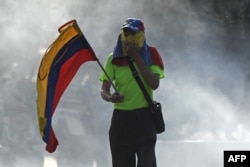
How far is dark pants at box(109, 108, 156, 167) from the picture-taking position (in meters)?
8.23

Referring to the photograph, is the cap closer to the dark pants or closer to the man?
the man

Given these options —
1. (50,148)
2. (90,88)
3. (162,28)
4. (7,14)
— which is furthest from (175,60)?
(50,148)

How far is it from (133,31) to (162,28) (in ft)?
30.0

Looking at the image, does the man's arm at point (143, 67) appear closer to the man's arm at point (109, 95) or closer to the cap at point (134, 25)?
the cap at point (134, 25)

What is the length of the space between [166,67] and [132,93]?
889 centimetres

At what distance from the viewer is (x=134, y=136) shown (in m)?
8.27

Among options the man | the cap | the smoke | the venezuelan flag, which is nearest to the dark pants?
the man

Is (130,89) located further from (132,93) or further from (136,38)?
(136,38)

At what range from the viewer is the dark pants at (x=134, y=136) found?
823 cm

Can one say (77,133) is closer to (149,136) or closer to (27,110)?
(27,110)

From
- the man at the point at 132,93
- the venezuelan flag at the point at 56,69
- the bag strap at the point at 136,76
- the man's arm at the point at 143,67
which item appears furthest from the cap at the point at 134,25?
the venezuelan flag at the point at 56,69

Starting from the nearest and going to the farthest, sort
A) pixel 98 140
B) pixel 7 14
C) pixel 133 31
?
pixel 133 31, pixel 98 140, pixel 7 14

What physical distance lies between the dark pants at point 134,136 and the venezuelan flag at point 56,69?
0.50m

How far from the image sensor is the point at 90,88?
54.0ft
